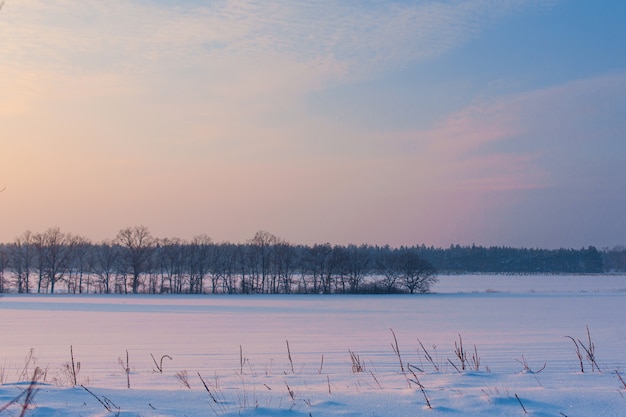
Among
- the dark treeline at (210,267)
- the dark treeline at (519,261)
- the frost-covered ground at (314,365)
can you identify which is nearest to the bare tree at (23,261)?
the dark treeline at (210,267)

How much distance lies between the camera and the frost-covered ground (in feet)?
18.0

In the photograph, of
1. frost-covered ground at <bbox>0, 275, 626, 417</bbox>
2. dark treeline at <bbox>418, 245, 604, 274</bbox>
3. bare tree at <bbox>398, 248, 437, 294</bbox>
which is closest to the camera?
frost-covered ground at <bbox>0, 275, 626, 417</bbox>

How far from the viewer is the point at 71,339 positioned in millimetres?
24812

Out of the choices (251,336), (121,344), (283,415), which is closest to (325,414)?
(283,415)

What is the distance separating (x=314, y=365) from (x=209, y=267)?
80.0 meters

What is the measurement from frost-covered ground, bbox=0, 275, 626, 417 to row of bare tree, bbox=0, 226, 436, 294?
132 feet

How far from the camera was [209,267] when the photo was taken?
9344cm

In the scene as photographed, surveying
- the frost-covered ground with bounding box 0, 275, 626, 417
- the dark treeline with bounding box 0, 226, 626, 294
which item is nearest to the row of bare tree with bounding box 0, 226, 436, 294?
the dark treeline with bounding box 0, 226, 626, 294

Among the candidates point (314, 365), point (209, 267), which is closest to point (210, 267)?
point (209, 267)

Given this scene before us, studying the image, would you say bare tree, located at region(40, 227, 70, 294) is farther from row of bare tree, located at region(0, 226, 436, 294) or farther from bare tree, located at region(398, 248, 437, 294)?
bare tree, located at region(398, 248, 437, 294)

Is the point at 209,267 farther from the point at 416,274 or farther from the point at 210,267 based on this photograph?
the point at 416,274

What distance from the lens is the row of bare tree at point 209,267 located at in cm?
8250

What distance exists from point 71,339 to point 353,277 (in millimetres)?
63906

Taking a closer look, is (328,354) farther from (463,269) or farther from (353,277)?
(463,269)
